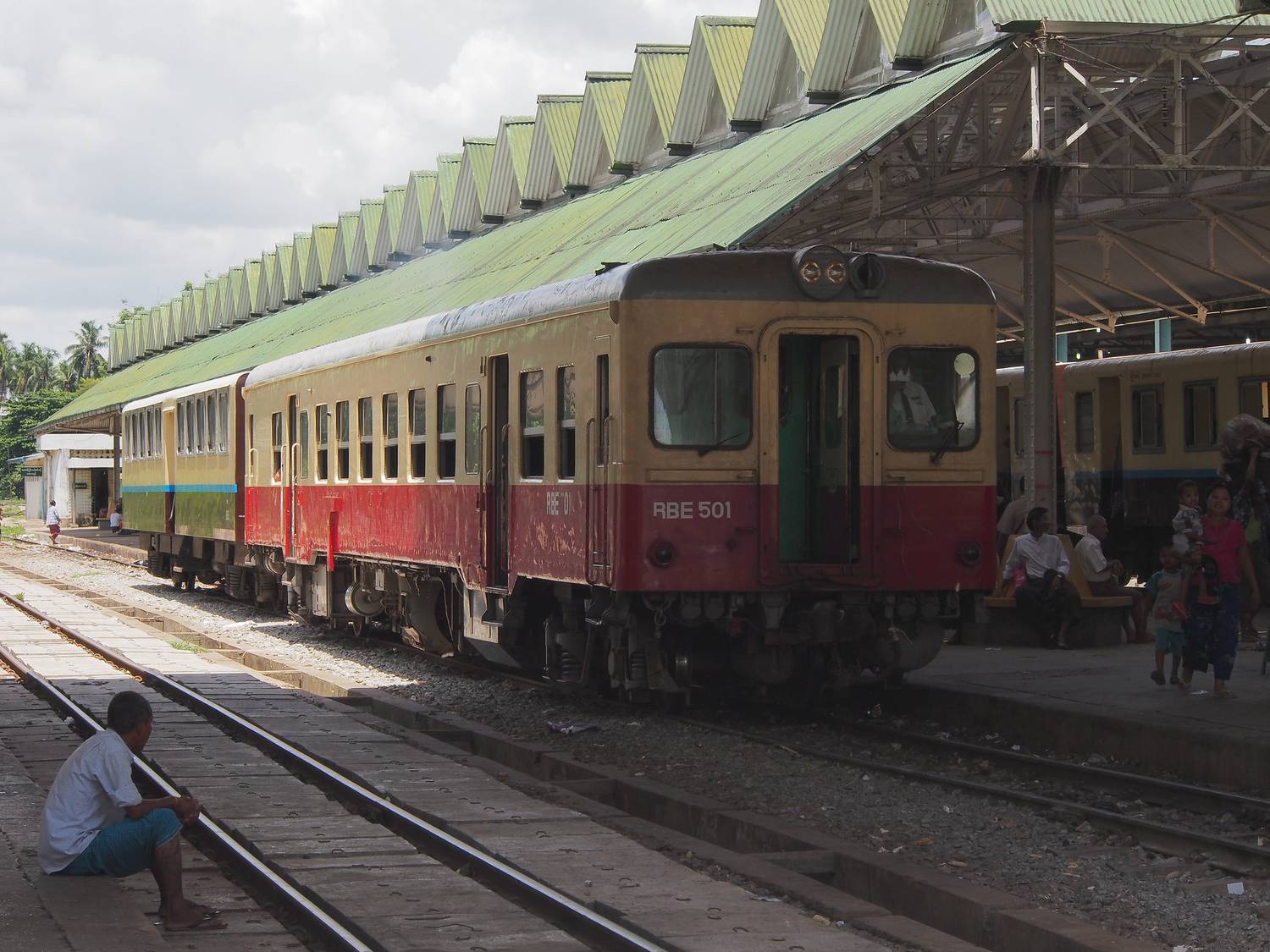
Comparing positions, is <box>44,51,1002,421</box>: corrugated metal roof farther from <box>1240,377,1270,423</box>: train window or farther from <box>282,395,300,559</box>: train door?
<box>1240,377,1270,423</box>: train window

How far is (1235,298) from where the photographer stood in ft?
99.0

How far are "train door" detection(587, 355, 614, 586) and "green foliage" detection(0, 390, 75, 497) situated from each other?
9834 cm

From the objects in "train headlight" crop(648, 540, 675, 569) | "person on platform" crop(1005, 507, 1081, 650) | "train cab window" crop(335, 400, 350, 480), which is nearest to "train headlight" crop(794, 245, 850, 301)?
"train headlight" crop(648, 540, 675, 569)

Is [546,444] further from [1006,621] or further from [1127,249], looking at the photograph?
[1127,249]

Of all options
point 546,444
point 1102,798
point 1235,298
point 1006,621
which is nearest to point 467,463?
point 546,444

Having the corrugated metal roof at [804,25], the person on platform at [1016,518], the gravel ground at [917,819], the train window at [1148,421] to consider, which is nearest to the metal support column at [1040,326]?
the person on platform at [1016,518]

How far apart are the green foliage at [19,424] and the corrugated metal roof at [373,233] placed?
59.8 meters

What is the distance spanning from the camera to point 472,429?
14844mm

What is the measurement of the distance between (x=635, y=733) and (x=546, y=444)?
2286 mm

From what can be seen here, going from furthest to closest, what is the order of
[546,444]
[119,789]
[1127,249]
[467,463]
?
[1127,249] → [467,463] → [546,444] → [119,789]

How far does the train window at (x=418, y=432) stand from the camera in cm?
1622

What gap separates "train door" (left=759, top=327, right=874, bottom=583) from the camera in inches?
480

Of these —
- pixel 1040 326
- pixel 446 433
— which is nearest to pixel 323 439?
pixel 446 433

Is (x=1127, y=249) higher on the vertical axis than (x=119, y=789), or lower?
higher
